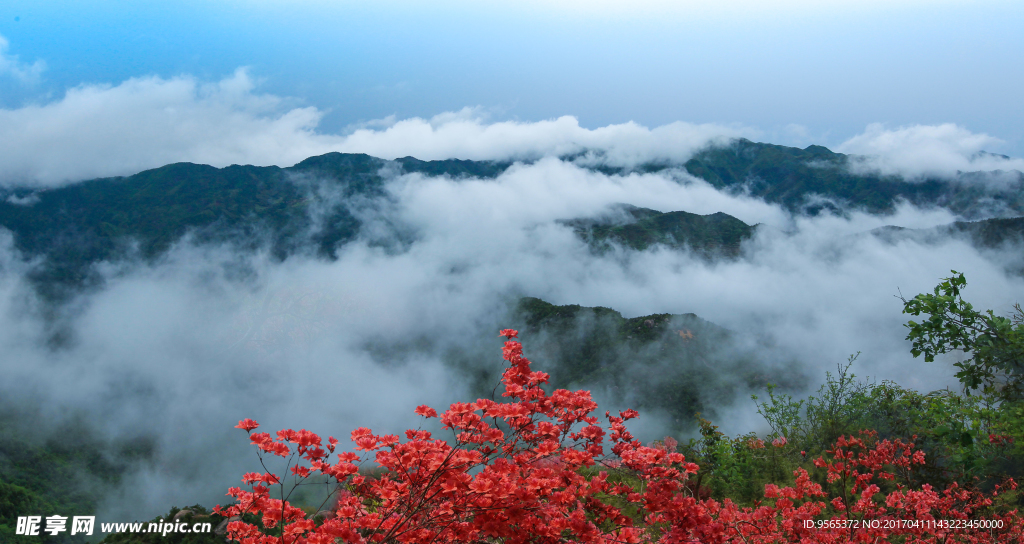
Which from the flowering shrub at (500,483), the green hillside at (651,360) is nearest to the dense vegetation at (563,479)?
the flowering shrub at (500,483)

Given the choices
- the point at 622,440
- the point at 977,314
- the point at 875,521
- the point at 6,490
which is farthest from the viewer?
the point at 6,490

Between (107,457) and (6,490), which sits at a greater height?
(6,490)

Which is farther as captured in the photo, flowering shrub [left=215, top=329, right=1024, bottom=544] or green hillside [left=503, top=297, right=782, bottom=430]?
green hillside [left=503, top=297, right=782, bottom=430]

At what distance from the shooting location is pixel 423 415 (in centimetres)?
515

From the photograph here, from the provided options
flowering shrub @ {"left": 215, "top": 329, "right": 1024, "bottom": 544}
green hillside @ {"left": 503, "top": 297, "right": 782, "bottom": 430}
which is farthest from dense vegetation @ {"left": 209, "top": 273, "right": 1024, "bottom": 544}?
green hillside @ {"left": 503, "top": 297, "right": 782, "bottom": 430}

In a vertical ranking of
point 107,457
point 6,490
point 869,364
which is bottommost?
point 107,457

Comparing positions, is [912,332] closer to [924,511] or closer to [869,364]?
[924,511]

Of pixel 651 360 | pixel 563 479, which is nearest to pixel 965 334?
pixel 563 479

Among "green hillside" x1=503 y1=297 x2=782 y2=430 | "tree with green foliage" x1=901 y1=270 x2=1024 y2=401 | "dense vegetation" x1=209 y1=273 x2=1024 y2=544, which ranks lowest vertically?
"green hillside" x1=503 y1=297 x2=782 y2=430

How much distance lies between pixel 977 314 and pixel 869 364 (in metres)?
242

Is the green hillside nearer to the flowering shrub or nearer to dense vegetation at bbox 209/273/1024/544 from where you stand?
dense vegetation at bbox 209/273/1024/544

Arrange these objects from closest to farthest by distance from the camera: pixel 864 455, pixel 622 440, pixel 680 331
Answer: pixel 622 440 < pixel 864 455 < pixel 680 331

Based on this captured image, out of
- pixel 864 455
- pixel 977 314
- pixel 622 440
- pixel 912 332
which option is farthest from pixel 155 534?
pixel 977 314

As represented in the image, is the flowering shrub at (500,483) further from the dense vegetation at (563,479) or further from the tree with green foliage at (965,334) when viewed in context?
the tree with green foliage at (965,334)
